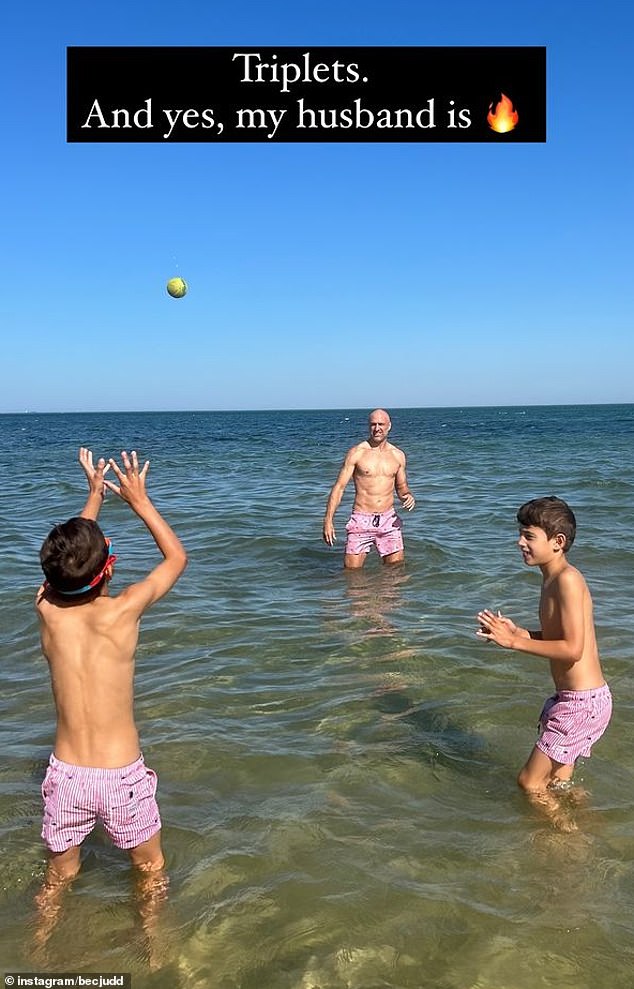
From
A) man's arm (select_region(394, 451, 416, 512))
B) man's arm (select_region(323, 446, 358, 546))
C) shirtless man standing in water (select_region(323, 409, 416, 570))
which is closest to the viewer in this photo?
man's arm (select_region(323, 446, 358, 546))

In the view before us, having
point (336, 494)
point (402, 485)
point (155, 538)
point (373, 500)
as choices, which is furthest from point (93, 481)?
point (402, 485)

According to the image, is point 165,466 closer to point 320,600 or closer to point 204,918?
point 320,600

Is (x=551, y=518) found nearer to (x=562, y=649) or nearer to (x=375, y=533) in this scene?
(x=562, y=649)

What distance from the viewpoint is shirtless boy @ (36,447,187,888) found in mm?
2971

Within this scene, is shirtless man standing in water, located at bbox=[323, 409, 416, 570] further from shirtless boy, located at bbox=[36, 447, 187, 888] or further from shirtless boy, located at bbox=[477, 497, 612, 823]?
shirtless boy, located at bbox=[36, 447, 187, 888]

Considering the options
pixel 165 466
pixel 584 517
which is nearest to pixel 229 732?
pixel 584 517

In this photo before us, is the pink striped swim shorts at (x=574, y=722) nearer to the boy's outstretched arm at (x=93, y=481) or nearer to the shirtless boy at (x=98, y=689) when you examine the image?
the shirtless boy at (x=98, y=689)

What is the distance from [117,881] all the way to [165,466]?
910 inches

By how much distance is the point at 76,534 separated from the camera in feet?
9.22

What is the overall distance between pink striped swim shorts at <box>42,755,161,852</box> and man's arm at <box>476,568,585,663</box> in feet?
5.33

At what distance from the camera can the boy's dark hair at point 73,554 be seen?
2809 millimetres

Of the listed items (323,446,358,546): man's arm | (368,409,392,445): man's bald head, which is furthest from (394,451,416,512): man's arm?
(323,446,358,546): man's arm

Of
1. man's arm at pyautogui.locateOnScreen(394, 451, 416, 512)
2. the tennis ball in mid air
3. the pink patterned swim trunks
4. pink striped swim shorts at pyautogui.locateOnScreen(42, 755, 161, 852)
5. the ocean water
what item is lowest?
the ocean water

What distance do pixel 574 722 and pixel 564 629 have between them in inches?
19.9
